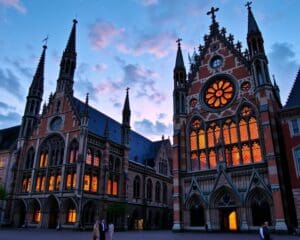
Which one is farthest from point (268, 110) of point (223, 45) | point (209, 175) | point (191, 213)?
point (191, 213)

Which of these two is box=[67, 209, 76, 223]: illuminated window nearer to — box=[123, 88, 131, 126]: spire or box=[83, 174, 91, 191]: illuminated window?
box=[83, 174, 91, 191]: illuminated window

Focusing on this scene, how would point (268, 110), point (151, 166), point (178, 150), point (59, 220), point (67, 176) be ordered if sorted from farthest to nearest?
point (151, 166), point (67, 176), point (59, 220), point (178, 150), point (268, 110)

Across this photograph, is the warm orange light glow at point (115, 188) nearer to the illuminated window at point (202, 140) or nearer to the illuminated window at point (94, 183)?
the illuminated window at point (94, 183)

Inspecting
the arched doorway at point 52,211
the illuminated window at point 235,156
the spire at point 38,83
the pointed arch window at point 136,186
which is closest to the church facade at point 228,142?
the illuminated window at point 235,156

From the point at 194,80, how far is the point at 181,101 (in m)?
4.03

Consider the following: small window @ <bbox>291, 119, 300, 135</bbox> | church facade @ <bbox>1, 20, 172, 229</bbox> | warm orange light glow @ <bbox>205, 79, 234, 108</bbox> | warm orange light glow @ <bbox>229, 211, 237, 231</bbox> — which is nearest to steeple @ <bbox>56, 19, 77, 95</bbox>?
church facade @ <bbox>1, 20, 172, 229</bbox>

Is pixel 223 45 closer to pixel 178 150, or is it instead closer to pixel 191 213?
pixel 178 150

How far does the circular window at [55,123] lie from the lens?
50500mm

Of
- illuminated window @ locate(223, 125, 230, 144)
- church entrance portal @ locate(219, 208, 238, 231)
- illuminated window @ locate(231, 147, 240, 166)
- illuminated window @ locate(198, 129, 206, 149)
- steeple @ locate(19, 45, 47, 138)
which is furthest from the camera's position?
steeple @ locate(19, 45, 47, 138)

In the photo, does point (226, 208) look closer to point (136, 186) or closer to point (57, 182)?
point (136, 186)

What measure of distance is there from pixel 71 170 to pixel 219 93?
2635 centimetres

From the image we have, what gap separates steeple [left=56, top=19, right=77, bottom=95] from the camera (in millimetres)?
53781

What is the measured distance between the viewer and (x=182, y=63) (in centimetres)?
4509

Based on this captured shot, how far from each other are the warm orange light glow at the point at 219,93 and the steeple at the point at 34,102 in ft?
117
